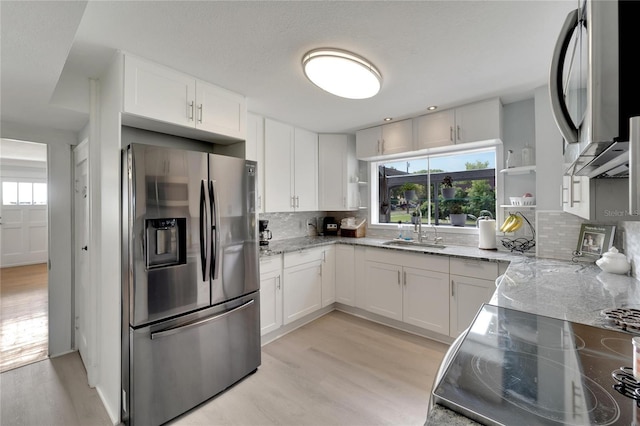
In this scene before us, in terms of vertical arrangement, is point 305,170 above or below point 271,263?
above

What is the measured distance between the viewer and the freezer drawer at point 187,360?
1690 millimetres

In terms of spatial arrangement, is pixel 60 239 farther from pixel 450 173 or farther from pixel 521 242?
pixel 521 242

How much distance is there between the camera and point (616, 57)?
0.41 meters

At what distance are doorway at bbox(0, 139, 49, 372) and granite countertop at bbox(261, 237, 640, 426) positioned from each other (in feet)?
15.3

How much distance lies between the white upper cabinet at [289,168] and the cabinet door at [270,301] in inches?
30.7

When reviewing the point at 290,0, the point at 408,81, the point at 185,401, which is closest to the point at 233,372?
the point at 185,401

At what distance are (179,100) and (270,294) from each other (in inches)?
75.4

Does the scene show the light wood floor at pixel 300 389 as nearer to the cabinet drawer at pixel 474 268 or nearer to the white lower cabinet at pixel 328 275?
the white lower cabinet at pixel 328 275

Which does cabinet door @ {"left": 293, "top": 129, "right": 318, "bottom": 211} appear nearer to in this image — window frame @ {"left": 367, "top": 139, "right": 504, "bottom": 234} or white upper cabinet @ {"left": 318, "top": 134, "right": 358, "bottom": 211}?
white upper cabinet @ {"left": 318, "top": 134, "right": 358, "bottom": 211}

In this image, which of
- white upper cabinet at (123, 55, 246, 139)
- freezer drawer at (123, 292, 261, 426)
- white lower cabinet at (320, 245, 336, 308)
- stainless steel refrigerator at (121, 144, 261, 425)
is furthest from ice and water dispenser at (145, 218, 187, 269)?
white lower cabinet at (320, 245, 336, 308)

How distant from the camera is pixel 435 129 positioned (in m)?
2.98

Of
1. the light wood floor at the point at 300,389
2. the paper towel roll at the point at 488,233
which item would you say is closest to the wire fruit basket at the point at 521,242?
the paper towel roll at the point at 488,233

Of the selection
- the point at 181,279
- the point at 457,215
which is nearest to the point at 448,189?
the point at 457,215

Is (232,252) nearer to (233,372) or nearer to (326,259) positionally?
(233,372)
